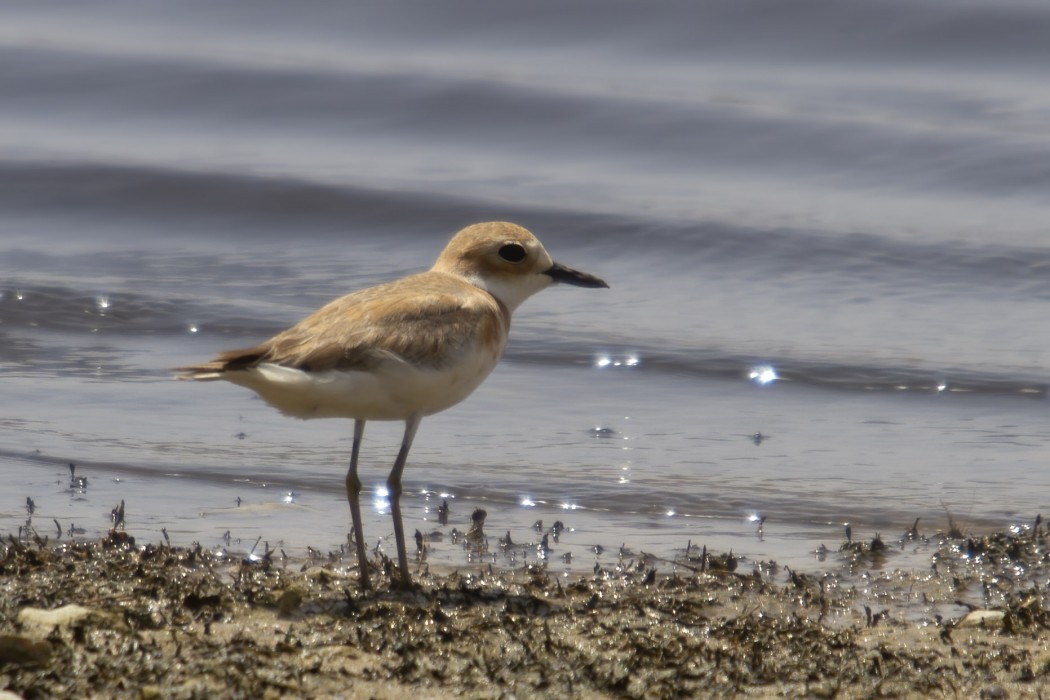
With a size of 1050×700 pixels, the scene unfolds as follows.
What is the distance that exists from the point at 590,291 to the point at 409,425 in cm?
566

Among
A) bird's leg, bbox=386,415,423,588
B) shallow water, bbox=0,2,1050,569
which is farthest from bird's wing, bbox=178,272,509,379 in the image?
shallow water, bbox=0,2,1050,569

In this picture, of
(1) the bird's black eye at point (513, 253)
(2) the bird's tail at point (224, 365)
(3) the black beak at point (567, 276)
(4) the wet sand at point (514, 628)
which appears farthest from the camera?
(3) the black beak at point (567, 276)

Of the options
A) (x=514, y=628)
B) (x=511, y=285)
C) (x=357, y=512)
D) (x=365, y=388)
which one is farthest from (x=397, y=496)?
(x=514, y=628)

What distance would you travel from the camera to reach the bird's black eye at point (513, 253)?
5.68m

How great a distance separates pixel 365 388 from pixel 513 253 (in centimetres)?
111

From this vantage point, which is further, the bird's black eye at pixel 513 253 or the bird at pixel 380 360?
the bird's black eye at pixel 513 253

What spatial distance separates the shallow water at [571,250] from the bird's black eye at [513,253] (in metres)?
1.02

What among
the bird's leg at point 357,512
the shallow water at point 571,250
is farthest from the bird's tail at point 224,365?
the shallow water at point 571,250

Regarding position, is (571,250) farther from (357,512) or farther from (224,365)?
(224,365)

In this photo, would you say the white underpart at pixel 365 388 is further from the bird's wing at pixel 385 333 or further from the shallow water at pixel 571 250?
the shallow water at pixel 571 250

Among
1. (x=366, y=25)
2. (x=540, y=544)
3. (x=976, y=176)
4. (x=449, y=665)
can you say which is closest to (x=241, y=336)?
(x=540, y=544)

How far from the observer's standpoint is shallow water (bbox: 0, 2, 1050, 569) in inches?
260

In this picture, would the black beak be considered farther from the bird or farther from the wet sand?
the wet sand

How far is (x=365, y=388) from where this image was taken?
4.79 metres
